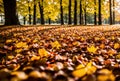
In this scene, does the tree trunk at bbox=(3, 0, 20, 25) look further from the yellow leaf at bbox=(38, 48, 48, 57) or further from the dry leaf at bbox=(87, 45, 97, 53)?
the yellow leaf at bbox=(38, 48, 48, 57)

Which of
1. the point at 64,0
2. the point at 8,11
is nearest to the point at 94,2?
the point at 64,0

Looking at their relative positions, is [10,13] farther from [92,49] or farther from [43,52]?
[43,52]

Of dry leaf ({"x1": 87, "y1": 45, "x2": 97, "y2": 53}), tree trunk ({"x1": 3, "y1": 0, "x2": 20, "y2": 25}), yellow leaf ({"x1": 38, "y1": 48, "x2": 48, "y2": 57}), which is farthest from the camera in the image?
tree trunk ({"x1": 3, "y1": 0, "x2": 20, "y2": 25})

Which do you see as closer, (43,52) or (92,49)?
(43,52)

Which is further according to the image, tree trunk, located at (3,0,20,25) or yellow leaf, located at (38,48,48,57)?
tree trunk, located at (3,0,20,25)

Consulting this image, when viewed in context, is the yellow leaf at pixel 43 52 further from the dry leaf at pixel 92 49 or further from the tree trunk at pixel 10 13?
the tree trunk at pixel 10 13

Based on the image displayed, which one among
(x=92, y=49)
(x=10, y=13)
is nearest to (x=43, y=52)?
(x=92, y=49)

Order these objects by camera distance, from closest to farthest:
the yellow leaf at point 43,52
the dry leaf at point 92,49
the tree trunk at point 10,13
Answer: the yellow leaf at point 43,52
the dry leaf at point 92,49
the tree trunk at point 10,13

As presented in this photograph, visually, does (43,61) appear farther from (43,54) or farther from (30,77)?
(30,77)

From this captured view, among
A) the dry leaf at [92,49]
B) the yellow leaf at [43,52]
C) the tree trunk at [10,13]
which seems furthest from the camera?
the tree trunk at [10,13]

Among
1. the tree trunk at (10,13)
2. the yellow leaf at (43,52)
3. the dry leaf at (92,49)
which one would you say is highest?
the tree trunk at (10,13)

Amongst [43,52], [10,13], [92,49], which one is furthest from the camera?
[10,13]

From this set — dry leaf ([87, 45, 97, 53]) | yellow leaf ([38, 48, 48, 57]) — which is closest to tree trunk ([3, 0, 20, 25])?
dry leaf ([87, 45, 97, 53])

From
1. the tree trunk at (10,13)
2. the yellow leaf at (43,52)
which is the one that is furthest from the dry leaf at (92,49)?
the tree trunk at (10,13)
